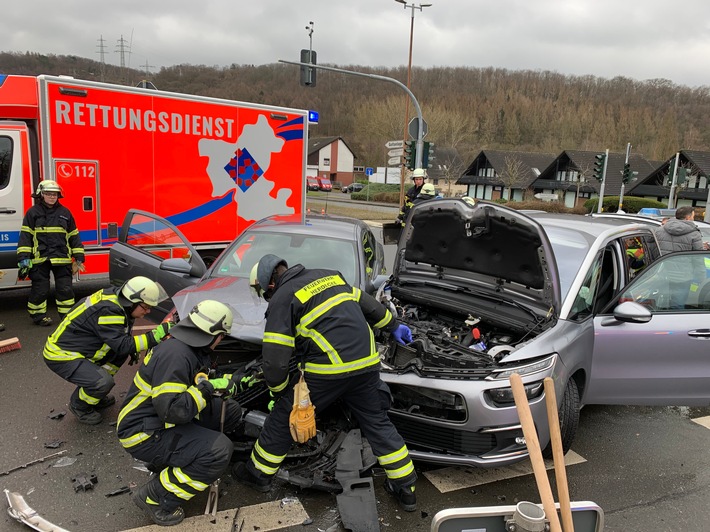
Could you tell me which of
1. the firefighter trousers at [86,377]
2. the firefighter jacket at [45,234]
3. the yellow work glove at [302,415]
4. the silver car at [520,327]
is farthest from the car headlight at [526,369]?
the firefighter jacket at [45,234]

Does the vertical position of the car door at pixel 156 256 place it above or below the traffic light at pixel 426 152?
below

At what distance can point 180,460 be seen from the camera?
10.00 feet

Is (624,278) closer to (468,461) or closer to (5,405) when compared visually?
(468,461)

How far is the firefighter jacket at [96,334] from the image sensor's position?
13.1 ft

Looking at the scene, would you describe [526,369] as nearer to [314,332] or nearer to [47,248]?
[314,332]

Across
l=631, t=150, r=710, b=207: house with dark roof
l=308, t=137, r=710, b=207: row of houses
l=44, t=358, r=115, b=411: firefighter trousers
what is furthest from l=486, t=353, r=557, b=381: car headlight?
l=631, t=150, r=710, b=207: house with dark roof

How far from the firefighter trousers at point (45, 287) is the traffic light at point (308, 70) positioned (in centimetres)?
1080

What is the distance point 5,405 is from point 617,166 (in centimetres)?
6119

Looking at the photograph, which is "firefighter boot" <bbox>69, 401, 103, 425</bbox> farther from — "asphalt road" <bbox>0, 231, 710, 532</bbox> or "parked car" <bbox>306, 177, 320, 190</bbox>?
"parked car" <bbox>306, 177, 320, 190</bbox>

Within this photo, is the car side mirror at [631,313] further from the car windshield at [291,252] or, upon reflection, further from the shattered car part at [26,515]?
the shattered car part at [26,515]

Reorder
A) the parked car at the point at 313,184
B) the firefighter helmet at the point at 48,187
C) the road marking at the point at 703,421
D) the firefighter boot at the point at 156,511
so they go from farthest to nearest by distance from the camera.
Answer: the parked car at the point at 313,184 < the firefighter helmet at the point at 48,187 < the road marking at the point at 703,421 < the firefighter boot at the point at 156,511

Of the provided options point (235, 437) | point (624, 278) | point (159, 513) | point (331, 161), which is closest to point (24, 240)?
point (235, 437)

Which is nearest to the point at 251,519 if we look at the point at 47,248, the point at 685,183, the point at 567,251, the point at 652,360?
the point at 652,360

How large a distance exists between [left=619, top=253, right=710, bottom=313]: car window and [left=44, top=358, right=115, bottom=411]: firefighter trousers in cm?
411
